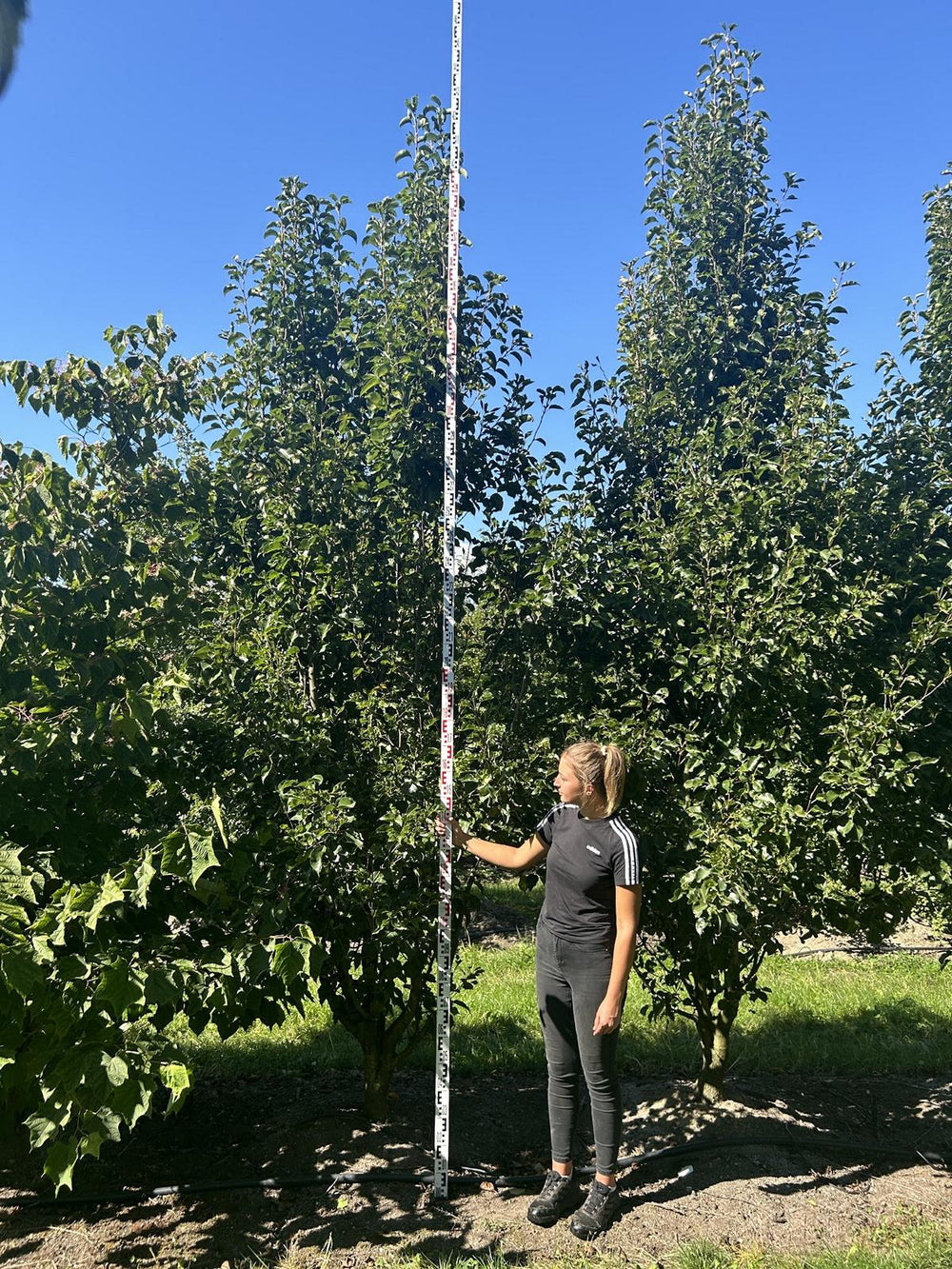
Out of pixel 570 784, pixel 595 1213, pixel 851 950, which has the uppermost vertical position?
pixel 570 784

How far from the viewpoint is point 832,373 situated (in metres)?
4.41

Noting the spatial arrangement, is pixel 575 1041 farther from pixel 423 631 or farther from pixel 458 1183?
pixel 423 631

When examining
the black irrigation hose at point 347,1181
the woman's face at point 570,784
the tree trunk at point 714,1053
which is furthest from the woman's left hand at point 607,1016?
the tree trunk at point 714,1053

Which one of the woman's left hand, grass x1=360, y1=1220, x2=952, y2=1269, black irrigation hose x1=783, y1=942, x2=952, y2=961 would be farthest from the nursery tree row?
black irrigation hose x1=783, y1=942, x2=952, y2=961

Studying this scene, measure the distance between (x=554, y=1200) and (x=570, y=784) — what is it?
1531 millimetres

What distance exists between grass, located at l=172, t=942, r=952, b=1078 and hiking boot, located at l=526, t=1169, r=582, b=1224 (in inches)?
83.6

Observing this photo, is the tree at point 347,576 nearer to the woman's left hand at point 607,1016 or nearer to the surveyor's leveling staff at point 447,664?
the surveyor's leveling staff at point 447,664

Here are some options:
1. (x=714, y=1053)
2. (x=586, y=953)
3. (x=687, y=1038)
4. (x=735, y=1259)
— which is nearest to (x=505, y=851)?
(x=586, y=953)

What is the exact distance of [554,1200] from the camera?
3.36 m

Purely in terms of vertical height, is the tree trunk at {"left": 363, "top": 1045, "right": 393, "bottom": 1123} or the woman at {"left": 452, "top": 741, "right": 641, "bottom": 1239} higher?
the woman at {"left": 452, "top": 741, "right": 641, "bottom": 1239}

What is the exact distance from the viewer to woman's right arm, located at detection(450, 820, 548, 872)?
348 centimetres

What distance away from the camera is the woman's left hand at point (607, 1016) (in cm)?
319

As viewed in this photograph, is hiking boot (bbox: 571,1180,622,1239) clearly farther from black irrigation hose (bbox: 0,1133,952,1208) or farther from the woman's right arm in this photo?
the woman's right arm

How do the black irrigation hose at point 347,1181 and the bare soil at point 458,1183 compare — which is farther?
the black irrigation hose at point 347,1181
